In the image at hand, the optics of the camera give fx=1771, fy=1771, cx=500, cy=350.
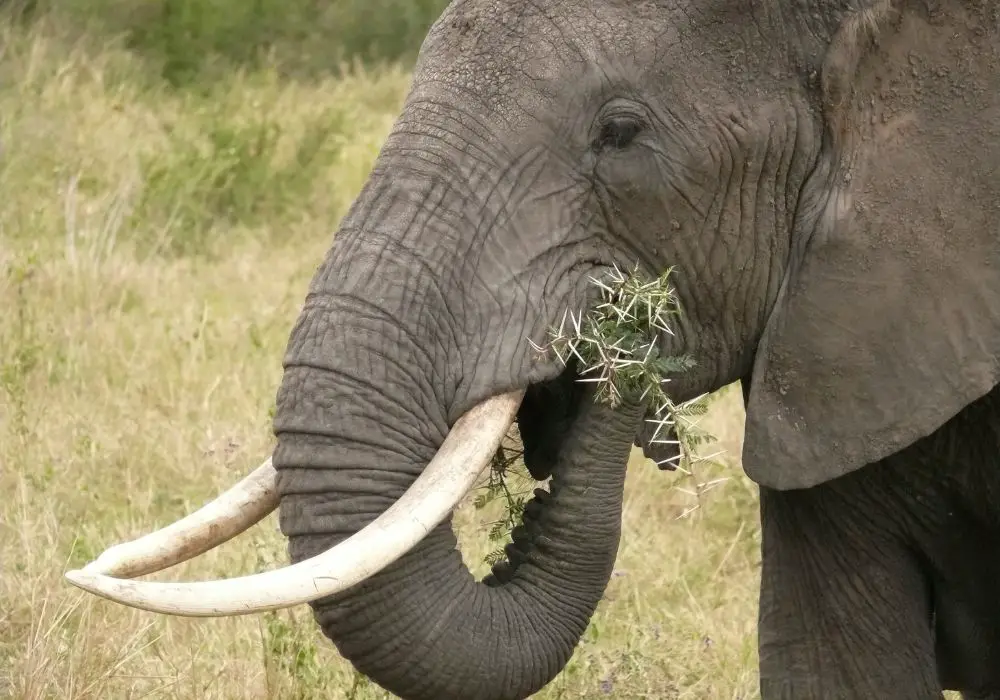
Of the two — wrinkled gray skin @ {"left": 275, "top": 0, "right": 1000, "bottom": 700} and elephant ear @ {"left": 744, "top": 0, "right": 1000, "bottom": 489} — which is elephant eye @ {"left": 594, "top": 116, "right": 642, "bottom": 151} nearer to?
wrinkled gray skin @ {"left": 275, "top": 0, "right": 1000, "bottom": 700}

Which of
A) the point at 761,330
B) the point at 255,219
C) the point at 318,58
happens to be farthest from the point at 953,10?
the point at 318,58

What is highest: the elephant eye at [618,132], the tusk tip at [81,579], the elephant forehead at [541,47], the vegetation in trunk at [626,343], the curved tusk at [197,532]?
the elephant forehead at [541,47]

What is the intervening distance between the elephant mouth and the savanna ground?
0.56m

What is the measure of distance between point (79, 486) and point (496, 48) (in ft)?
10.2

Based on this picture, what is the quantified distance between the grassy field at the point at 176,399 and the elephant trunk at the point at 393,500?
3.02ft

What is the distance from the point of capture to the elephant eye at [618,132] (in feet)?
10.2

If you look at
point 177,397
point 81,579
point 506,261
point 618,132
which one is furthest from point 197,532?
point 177,397

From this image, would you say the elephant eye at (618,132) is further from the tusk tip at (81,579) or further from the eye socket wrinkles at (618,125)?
the tusk tip at (81,579)

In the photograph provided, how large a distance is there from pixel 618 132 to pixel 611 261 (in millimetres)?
228

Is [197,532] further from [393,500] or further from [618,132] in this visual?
[618,132]

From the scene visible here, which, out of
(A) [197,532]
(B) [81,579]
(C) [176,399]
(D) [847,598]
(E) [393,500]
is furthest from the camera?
(C) [176,399]

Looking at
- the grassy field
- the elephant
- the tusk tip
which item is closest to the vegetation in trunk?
the elephant

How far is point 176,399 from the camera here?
6605 millimetres

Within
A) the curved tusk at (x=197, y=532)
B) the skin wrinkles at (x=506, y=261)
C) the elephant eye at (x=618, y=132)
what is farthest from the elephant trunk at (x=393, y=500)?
the elephant eye at (x=618, y=132)
